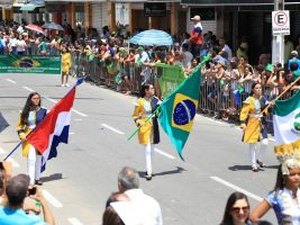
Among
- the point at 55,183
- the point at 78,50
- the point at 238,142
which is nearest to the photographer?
the point at 55,183

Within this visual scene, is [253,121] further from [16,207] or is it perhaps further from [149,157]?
[16,207]

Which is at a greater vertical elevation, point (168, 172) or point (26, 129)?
point (26, 129)

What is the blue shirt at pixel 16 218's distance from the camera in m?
6.00

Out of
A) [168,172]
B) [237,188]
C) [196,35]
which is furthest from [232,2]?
[237,188]

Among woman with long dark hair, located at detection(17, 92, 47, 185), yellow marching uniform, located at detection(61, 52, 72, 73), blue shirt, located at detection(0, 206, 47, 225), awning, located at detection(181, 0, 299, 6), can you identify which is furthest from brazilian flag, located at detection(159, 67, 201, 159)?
yellow marching uniform, located at detection(61, 52, 72, 73)

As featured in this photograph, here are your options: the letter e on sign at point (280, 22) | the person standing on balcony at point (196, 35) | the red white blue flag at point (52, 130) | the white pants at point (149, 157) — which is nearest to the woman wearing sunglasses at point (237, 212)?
the red white blue flag at point (52, 130)

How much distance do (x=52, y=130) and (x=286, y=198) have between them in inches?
249

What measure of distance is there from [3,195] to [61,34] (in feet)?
121

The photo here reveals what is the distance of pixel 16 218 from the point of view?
19.7 ft

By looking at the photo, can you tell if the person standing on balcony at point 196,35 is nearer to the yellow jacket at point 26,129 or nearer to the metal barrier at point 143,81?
the metal barrier at point 143,81

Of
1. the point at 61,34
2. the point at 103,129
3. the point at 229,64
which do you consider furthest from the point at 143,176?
the point at 61,34

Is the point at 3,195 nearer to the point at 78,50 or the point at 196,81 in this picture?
the point at 196,81

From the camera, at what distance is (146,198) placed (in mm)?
6418

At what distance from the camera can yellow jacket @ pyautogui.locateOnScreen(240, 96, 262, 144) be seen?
13320 millimetres
